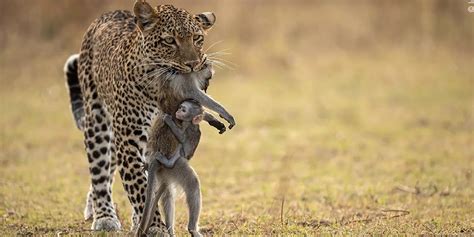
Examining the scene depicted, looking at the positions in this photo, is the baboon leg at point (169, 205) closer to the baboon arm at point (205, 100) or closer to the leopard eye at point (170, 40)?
the baboon arm at point (205, 100)

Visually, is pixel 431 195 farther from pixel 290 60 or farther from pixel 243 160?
pixel 290 60

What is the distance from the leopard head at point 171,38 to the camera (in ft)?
27.0

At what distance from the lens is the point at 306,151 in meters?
15.0

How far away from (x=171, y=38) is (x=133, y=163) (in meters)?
1.14

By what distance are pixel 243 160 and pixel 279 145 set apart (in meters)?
1.21

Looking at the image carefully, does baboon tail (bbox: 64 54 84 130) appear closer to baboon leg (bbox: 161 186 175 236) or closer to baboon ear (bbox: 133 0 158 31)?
baboon ear (bbox: 133 0 158 31)

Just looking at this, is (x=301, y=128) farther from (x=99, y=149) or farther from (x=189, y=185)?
(x=189, y=185)

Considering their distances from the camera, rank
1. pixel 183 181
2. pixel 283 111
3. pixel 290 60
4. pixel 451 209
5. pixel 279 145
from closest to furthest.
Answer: pixel 183 181 → pixel 451 209 → pixel 279 145 → pixel 283 111 → pixel 290 60

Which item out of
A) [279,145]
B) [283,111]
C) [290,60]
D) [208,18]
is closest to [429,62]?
[290,60]

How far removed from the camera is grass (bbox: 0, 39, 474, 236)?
10.2 metres

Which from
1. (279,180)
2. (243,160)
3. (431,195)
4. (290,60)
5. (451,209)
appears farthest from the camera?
(290,60)

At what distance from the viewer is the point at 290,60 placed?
70.7 feet

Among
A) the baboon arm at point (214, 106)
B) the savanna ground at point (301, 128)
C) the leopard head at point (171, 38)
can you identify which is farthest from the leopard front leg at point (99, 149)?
the baboon arm at point (214, 106)

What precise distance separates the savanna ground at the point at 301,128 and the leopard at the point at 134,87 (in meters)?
0.72
